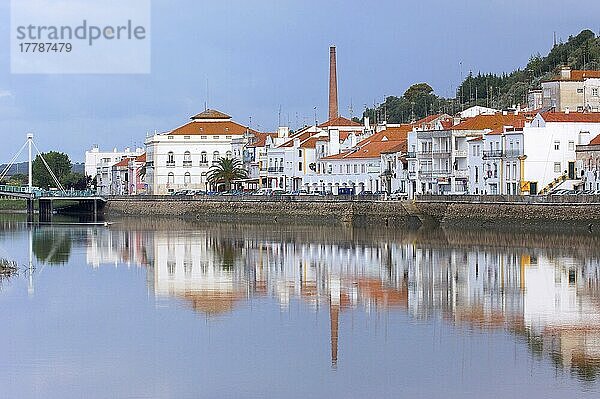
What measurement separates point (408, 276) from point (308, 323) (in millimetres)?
10808

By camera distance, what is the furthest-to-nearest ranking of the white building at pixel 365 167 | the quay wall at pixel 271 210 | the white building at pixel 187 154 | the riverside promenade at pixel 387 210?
the white building at pixel 187 154, the white building at pixel 365 167, the quay wall at pixel 271 210, the riverside promenade at pixel 387 210

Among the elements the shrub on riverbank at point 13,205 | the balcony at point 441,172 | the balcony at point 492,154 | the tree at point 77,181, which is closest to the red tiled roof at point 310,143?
the balcony at point 441,172

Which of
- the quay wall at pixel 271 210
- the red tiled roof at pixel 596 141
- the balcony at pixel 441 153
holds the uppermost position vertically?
the red tiled roof at pixel 596 141

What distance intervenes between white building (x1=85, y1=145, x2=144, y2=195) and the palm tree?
36.7 meters

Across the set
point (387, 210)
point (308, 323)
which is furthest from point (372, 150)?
point (308, 323)

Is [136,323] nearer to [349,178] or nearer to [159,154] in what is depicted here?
[349,178]

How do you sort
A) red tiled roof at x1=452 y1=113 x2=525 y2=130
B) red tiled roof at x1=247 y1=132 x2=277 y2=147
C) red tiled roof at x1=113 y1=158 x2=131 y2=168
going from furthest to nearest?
red tiled roof at x1=113 y1=158 x2=131 y2=168 → red tiled roof at x1=247 y1=132 x2=277 y2=147 → red tiled roof at x1=452 y1=113 x2=525 y2=130

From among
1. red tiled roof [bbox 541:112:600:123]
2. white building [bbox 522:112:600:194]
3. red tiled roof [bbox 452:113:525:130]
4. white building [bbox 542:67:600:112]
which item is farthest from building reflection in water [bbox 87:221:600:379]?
white building [bbox 542:67:600:112]

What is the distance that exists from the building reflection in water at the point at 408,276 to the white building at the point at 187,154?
5046 cm

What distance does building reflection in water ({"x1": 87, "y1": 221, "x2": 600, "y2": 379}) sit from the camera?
28.3m

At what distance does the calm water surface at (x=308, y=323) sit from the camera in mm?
21953

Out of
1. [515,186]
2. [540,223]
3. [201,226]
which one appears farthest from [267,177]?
[540,223]

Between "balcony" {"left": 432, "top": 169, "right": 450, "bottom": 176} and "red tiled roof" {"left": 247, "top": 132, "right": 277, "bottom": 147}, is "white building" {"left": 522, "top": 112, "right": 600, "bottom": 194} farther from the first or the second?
"red tiled roof" {"left": 247, "top": 132, "right": 277, "bottom": 147}

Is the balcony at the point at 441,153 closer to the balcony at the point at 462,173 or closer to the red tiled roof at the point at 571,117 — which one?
the balcony at the point at 462,173
